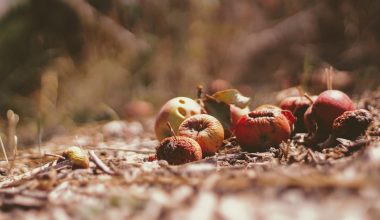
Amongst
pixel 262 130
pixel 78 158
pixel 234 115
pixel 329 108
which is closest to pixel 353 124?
pixel 329 108

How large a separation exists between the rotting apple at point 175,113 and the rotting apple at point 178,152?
1.66 feet

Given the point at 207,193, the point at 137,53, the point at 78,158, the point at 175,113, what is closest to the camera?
the point at 207,193

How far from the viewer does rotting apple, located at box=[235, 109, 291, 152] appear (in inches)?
117

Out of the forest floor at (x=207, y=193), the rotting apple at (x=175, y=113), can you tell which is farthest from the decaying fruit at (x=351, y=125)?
the rotting apple at (x=175, y=113)

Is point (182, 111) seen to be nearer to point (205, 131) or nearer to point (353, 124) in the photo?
point (205, 131)

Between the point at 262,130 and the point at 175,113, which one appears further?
the point at 175,113

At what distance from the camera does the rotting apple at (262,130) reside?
2.97 meters

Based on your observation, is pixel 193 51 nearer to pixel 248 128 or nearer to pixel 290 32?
pixel 290 32

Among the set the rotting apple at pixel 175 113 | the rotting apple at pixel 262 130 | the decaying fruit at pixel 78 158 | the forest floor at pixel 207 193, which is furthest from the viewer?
the rotting apple at pixel 175 113

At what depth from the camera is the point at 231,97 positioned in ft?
11.0

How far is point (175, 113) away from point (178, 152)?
581 millimetres

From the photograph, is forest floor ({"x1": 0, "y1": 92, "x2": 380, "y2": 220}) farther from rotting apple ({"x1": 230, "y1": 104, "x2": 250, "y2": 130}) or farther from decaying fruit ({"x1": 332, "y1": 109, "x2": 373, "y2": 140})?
rotting apple ({"x1": 230, "y1": 104, "x2": 250, "y2": 130})

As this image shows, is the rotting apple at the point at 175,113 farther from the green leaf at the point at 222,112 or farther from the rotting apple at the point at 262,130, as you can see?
the rotting apple at the point at 262,130

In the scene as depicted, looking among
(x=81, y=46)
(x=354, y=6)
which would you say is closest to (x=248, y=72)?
(x=354, y=6)
